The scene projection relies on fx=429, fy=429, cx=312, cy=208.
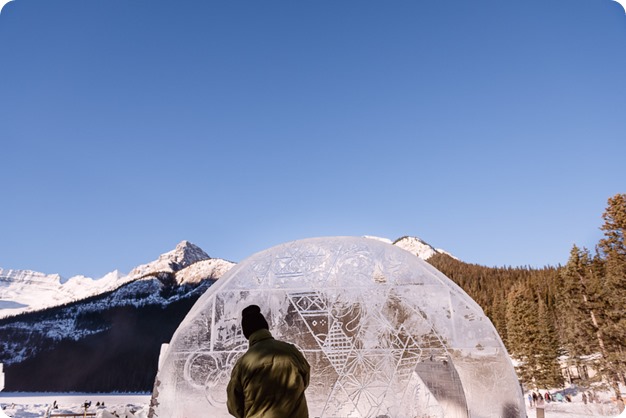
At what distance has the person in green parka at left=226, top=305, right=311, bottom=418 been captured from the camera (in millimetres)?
2748

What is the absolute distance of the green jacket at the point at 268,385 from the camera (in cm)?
275

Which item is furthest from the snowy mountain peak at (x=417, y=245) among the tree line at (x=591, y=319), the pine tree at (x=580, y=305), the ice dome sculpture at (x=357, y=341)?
the ice dome sculpture at (x=357, y=341)

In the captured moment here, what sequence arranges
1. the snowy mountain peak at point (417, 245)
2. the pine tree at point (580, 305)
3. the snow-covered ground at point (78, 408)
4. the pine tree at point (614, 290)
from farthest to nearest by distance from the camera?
the snowy mountain peak at point (417, 245) → the pine tree at point (580, 305) → the pine tree at point (614, 290) → the snow-covered ground at point (78, 408)

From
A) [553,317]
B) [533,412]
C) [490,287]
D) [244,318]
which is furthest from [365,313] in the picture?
[490,287]

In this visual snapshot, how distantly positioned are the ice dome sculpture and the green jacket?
5860 mm

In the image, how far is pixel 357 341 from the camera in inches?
339

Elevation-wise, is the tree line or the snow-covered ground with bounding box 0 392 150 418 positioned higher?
the tree line

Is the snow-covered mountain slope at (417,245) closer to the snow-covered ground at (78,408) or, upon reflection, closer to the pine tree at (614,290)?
the snow-covered ground at (78,408)

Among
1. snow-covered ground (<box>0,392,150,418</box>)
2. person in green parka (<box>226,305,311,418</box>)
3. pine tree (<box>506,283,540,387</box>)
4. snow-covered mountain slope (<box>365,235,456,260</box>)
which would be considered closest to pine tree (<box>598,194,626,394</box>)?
pine tree (<box>506,283,540,387</box>)

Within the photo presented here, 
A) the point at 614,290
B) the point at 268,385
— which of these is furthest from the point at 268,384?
the point at 614,290

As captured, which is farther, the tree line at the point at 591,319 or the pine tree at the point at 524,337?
the pine tree at the point at 524,337

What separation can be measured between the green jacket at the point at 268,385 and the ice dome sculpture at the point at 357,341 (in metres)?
5.86

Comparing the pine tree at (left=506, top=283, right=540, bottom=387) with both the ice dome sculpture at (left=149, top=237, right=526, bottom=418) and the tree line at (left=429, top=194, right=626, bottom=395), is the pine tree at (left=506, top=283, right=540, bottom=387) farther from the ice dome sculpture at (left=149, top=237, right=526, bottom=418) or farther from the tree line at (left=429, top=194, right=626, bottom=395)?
the ice dome sculpture at (left=149, top=237, right=526, bottom=418)

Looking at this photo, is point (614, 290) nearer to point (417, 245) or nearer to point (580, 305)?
point (580, 305)
